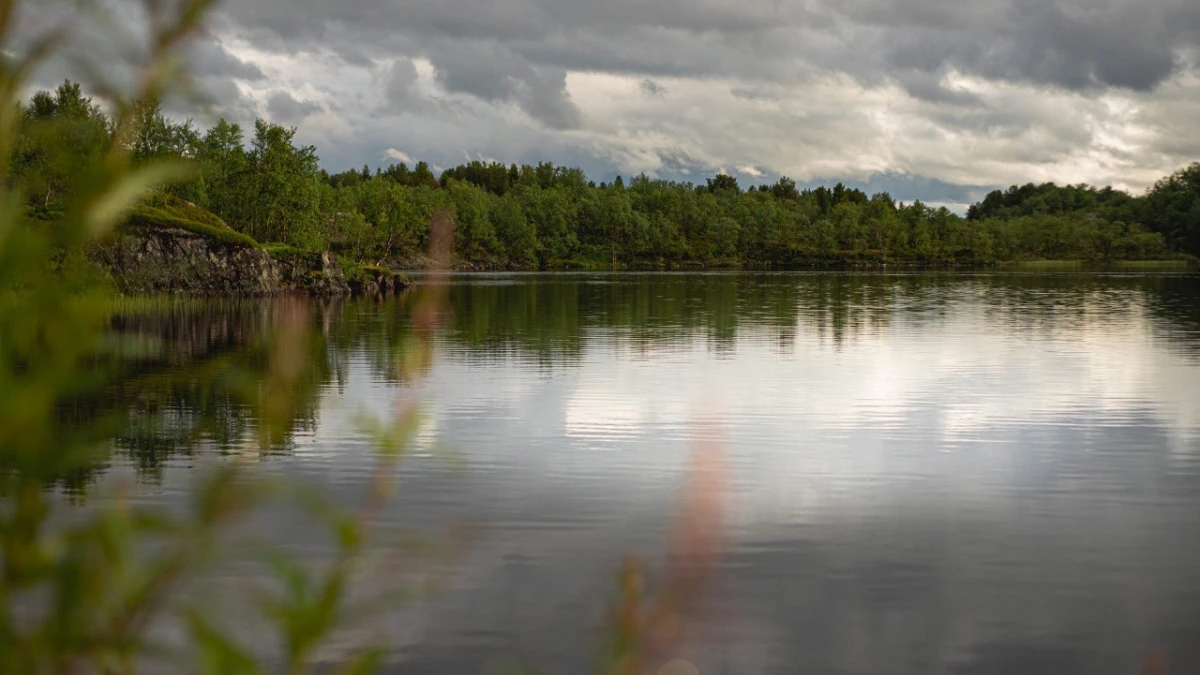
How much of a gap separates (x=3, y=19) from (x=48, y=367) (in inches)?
21.7

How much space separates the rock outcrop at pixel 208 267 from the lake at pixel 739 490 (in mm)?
36828

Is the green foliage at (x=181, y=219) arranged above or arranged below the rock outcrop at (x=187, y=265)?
above

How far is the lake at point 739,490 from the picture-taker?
10703 mm

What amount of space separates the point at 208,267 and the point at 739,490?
67.1 metres

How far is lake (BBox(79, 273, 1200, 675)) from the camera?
10703 mm

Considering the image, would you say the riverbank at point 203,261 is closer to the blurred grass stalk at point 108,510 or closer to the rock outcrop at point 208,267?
the rock outcrop at point 208,267

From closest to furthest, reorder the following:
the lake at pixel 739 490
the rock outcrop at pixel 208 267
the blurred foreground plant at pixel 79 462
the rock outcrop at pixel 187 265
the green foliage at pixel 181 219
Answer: the blurred foreground plant at pixel 79 462 → the lake at pixel 739 490 → the rock outcrop at pixel 187 265 → the rock outcrop at pixel 208 267 → the green foliage at pixel 181 219

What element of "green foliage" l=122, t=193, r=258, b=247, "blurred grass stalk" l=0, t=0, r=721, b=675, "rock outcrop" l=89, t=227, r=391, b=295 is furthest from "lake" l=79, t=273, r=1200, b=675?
"green foliage" l=122, t=193, r=258, b=247

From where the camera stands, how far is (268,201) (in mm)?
98375

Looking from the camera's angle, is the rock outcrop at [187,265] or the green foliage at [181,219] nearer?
the rock outcrop at [187,265]

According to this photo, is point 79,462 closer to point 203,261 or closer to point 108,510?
point 108,510

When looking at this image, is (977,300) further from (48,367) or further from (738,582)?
(48,367)

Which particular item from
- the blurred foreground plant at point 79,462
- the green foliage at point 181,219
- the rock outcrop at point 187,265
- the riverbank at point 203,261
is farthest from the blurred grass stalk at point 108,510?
the green foliage at point 181,219

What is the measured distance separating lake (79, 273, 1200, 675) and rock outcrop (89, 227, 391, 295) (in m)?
36.8
